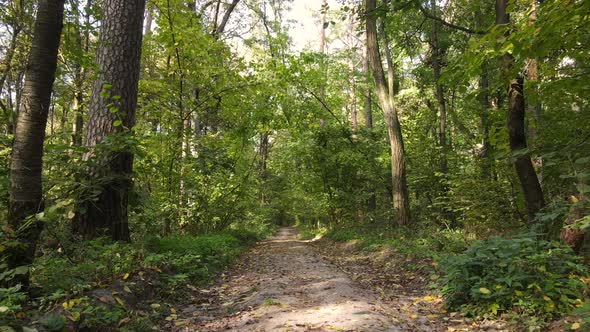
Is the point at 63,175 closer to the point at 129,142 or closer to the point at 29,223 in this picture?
the point at 129,142

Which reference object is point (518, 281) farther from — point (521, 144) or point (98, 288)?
point (98, 288)

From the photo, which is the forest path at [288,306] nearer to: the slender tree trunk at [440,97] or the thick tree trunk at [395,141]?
the thick tree trunk at [395,141]

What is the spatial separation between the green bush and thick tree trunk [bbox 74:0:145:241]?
186 inches

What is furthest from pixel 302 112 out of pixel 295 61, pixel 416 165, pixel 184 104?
pixel 184 104

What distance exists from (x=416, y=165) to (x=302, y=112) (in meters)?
4.86

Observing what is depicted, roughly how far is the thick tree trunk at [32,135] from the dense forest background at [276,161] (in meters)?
0.01

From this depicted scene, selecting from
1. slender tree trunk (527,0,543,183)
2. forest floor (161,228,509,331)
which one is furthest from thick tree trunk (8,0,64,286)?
slender tree trunk (527,0,543,183)

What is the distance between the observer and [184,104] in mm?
8781

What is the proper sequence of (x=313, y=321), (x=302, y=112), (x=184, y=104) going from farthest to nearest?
1. (x=302, y=112)
2. (x=184, y=104)
3. (x=313, y=321)

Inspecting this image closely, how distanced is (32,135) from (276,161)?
1672 centimetres

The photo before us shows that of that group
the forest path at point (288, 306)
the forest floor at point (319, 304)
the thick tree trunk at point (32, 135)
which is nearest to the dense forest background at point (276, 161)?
the thick tree trunk at point (32, 135)

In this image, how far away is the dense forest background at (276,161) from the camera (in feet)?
11.8

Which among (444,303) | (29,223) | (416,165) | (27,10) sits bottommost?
(444,303)

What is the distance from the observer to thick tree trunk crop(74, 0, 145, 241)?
18.4 feet
